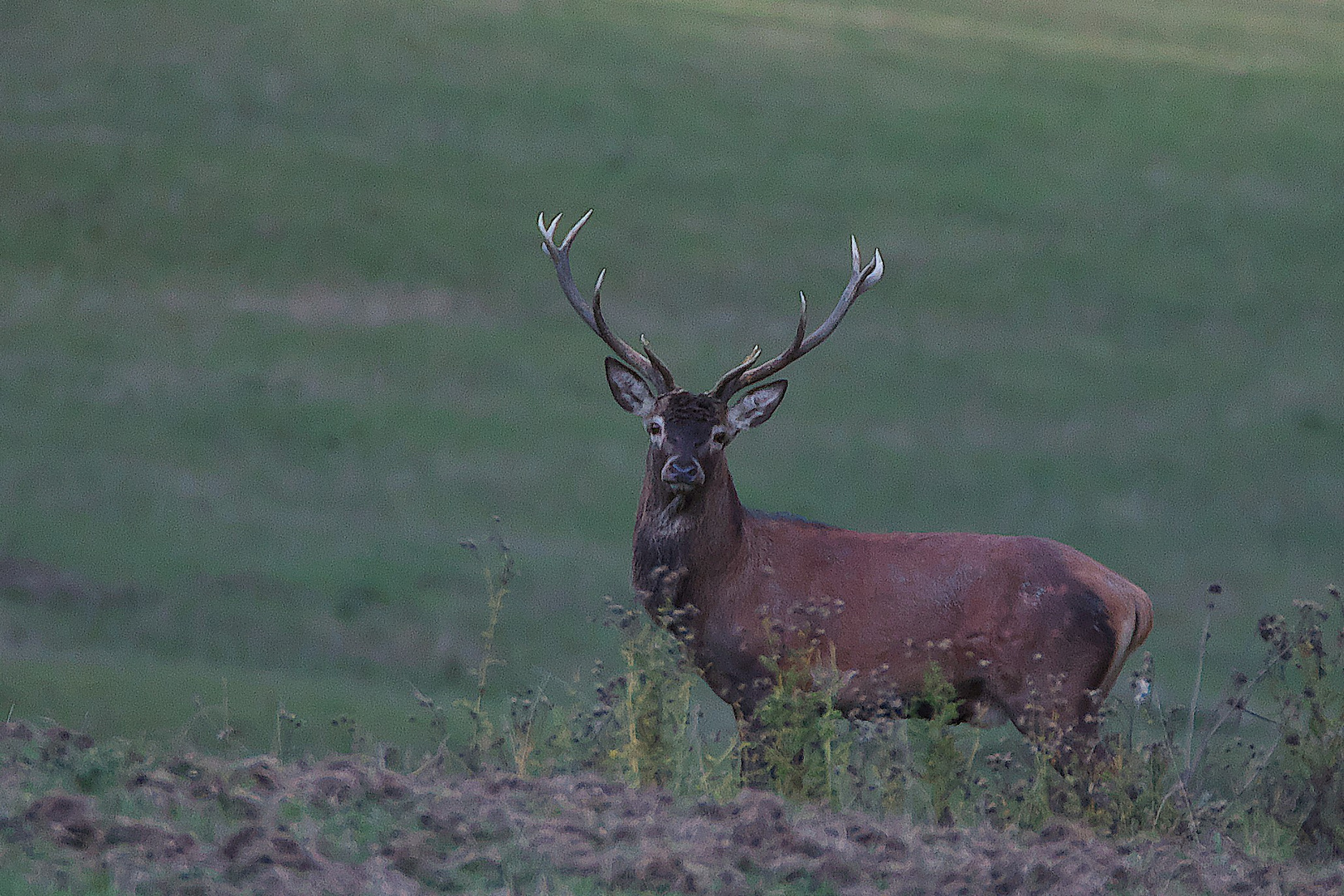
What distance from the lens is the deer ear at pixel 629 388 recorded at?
366 inches

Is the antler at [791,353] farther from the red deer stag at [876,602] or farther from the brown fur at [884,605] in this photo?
the brown fur at [884,605]

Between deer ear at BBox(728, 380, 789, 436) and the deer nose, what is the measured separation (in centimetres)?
73

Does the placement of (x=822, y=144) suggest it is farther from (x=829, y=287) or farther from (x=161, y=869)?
(x=161, y=869)

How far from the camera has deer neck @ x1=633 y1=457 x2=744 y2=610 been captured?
893 centimetres

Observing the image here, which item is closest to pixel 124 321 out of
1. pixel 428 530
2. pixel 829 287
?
pixel 428 530

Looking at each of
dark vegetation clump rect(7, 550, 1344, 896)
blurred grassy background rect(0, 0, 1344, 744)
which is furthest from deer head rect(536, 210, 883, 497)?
blurred grassy background rect(0, 0, 1344, 744)

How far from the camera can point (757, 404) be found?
9430 mm

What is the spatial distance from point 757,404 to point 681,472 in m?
0.96

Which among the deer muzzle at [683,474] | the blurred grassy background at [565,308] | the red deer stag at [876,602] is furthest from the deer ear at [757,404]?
the blurred grassy background at [565,308]

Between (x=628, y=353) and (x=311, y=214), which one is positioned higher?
(x=311, y=214)

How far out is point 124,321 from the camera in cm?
2283

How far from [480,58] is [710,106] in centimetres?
366

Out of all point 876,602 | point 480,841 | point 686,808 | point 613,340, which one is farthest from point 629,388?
point 480,841

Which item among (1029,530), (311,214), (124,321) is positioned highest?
(311,214)
